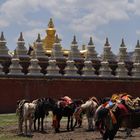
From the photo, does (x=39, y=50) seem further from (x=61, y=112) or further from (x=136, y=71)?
(x=61, y=112)

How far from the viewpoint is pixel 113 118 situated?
1479 cm

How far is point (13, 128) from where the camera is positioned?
24.0m

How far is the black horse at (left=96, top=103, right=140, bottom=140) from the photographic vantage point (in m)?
14.9

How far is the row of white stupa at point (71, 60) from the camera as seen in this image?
120 feet

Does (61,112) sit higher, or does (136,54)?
(136,54)

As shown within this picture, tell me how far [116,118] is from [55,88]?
22502mm

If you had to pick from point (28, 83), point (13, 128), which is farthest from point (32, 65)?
point (13, 128)

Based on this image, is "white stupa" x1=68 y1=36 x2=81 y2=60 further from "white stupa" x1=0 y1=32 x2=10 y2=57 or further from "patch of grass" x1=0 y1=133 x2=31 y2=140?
"patch of grass" x1=0 y1=133 x2=31 y2=140

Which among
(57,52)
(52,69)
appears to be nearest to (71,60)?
(57,52)

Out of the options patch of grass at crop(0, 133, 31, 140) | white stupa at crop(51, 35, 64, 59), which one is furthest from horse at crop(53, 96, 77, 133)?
white stupa at crop(51, 35, 64, 59)

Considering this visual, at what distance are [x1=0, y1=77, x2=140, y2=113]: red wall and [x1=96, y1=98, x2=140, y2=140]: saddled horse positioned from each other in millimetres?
21184

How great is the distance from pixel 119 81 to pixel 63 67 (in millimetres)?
5189

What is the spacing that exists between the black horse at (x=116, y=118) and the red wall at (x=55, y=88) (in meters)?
21.2

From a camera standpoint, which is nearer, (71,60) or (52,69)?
(52,69)
